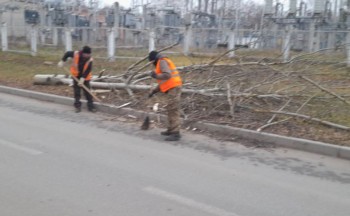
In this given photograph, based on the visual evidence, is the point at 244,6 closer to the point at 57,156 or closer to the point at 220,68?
the point at 220,68

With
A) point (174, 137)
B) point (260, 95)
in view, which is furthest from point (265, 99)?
point (174, 137)

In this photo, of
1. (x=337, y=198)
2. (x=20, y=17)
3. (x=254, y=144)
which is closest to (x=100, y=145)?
(x=254, y=144)

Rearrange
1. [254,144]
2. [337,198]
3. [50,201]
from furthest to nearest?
1. [254,144]
2. [337,198]
3. [50,201]

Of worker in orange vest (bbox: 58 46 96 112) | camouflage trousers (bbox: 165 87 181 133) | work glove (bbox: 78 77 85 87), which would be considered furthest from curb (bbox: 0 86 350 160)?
camouflage trousers (bbox: 165 87 181 133)

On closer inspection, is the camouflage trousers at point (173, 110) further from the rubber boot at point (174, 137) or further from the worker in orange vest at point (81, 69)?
the worker in orange vest at point (81, 69)

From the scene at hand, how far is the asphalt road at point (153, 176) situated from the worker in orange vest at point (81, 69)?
1.79 m

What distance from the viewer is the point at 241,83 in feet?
28.3

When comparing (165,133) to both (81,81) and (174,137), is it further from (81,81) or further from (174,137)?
(81,81)

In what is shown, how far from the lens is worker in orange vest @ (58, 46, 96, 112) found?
895 cm

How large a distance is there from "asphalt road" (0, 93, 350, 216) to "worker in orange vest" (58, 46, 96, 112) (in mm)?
1794

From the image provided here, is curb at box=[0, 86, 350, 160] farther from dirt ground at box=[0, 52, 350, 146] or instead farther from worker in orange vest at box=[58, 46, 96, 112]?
worker in orange vest at box=[58, 46, 96, 112]

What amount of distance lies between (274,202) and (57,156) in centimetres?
317

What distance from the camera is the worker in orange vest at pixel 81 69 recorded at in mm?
8945

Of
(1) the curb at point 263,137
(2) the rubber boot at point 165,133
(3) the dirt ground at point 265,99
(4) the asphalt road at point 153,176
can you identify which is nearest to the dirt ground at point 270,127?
(3) the dirt ground at point 265,99
